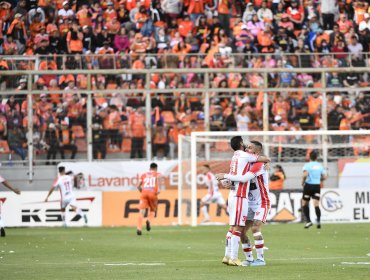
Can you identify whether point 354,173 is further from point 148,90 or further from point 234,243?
→ point 234,243

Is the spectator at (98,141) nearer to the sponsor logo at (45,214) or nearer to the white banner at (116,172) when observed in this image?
the white banner at (116,172)

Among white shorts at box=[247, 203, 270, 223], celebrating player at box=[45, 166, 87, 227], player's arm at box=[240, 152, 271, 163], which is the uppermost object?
player's arm at box=[240, 152, 271, 163]

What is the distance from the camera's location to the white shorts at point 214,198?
1352 inches

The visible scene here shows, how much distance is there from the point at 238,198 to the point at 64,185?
661 inches

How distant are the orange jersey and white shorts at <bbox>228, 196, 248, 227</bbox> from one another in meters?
13.3

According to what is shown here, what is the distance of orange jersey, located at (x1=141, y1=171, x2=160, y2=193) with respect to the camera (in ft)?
99.2

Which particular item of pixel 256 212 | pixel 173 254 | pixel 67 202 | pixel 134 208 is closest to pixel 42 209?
pixel 67 202

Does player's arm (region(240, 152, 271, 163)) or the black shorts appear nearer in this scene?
player's arm (region(240, 152, 271, 163))

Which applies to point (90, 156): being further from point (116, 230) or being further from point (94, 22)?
point (94, 22)

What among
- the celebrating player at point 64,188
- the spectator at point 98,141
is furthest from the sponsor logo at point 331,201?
the celebrating player at point 64,188

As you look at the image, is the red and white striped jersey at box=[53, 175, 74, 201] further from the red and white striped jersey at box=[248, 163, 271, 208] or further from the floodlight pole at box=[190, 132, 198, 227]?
the red and white striped jersey at box=[248, 163, 271, 208]

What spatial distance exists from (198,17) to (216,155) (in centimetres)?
671

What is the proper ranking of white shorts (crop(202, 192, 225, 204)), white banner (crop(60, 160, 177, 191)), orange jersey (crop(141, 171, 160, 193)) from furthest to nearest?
1. white shorts (crop(202, 192, 225, 204))
2. white banner (crop(60, 160, 177, 191))
3. orange jersey (crop(141, 171, 160, 193))

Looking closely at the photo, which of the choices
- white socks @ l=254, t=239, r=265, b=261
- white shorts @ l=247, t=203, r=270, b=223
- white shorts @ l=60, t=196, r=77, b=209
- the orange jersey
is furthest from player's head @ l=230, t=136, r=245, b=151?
white shorts @ l=60, t=196, r=77, b=209
